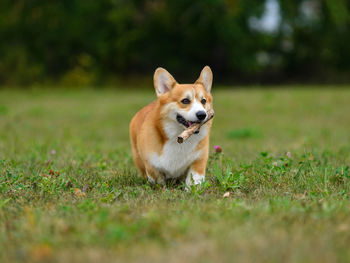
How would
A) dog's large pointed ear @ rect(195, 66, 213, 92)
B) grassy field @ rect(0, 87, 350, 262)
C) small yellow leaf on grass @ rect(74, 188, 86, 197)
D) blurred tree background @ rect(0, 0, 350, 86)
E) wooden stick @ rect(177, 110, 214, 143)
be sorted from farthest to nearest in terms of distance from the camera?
blurred tree background @ rect(0, 0, 350, 86) < dog's large pointed ear @ rect(195, 66, 213, 92) < wooden stick @ rect(177, 110, 214, 143) < small yellow leaf on grass @ rect(74, 188, 86, 197) < grassy field @ rect(0, 87, 350, 262)

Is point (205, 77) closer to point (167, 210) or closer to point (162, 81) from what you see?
point (162, 81)

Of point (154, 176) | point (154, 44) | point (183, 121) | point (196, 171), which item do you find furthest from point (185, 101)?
point (154, 44)

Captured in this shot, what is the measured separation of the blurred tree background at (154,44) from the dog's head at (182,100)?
1714cm

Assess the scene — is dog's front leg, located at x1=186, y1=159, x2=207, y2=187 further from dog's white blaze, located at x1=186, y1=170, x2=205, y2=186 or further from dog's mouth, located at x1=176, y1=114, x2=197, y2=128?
dog's mouth, located at x1=176, y1=114, x2=197, y2=128

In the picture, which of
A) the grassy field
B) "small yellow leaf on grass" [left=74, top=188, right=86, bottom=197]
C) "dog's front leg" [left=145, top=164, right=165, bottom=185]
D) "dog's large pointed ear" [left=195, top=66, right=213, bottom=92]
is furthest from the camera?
"dog's large pointed ear" [left=195, top=66, right=213, bottom=92]

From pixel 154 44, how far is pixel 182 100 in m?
19.3

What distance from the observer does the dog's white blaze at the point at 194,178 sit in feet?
12.5

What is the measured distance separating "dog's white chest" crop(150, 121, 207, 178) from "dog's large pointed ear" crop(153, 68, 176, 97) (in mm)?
411

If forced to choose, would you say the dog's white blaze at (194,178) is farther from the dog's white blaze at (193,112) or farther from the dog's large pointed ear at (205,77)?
the dog's large pointed ear at (205,77)

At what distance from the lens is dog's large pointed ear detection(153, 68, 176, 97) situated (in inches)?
161

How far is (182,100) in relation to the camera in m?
3.91

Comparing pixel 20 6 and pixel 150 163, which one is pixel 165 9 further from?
pixel 150 163

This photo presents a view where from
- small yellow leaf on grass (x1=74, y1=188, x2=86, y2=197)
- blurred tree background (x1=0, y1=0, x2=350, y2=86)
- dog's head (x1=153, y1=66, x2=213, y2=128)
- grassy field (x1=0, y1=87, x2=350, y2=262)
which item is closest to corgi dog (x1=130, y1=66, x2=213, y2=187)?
dog's head (x1=153, y1=66, x2=213, y2=128)

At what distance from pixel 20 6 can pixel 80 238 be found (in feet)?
70.0
